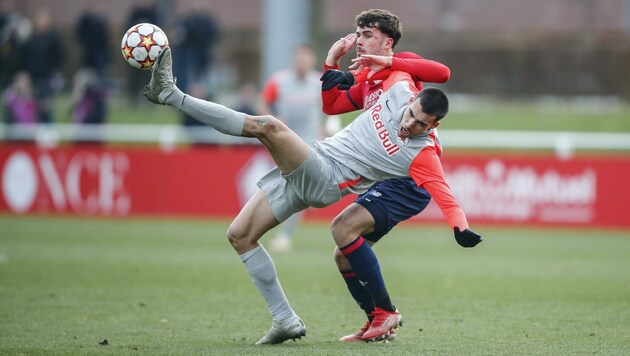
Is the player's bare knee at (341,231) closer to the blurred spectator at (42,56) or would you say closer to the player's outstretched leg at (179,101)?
the player's outstretched leg at (179,101)

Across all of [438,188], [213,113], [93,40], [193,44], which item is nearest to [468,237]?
[438,188]

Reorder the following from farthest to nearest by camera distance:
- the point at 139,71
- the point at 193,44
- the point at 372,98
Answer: the point at 139,71
the point at 193,44
the point at 372,98

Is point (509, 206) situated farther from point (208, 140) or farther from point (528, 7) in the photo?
point (528, 7)

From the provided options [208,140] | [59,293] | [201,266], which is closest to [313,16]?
[208,140]

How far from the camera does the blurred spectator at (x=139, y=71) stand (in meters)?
23.2

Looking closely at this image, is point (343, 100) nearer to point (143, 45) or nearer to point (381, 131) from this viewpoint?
point (381, 131)

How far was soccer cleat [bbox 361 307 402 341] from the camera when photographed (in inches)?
315

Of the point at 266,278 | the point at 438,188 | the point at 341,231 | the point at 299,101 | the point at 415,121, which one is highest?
the point at 415,121

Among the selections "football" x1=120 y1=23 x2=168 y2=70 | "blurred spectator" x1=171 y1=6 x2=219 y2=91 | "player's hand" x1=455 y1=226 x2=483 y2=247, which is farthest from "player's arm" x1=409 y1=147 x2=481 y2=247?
"blurred spectator" x1=171 y1=6 x2=219 y2=91

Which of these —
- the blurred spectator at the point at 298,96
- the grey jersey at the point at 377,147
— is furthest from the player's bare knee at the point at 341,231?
the blurred spectator at the point at 298,96

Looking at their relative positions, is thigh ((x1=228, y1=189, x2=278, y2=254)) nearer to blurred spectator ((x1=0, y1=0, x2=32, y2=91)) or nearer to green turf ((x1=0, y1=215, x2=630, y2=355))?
green turf ((x1=0, y1=215, x2=630, y2=355))

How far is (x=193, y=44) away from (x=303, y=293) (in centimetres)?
1348

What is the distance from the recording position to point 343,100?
8406mm

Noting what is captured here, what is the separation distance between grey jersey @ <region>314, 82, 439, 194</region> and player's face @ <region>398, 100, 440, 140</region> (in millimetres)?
139
